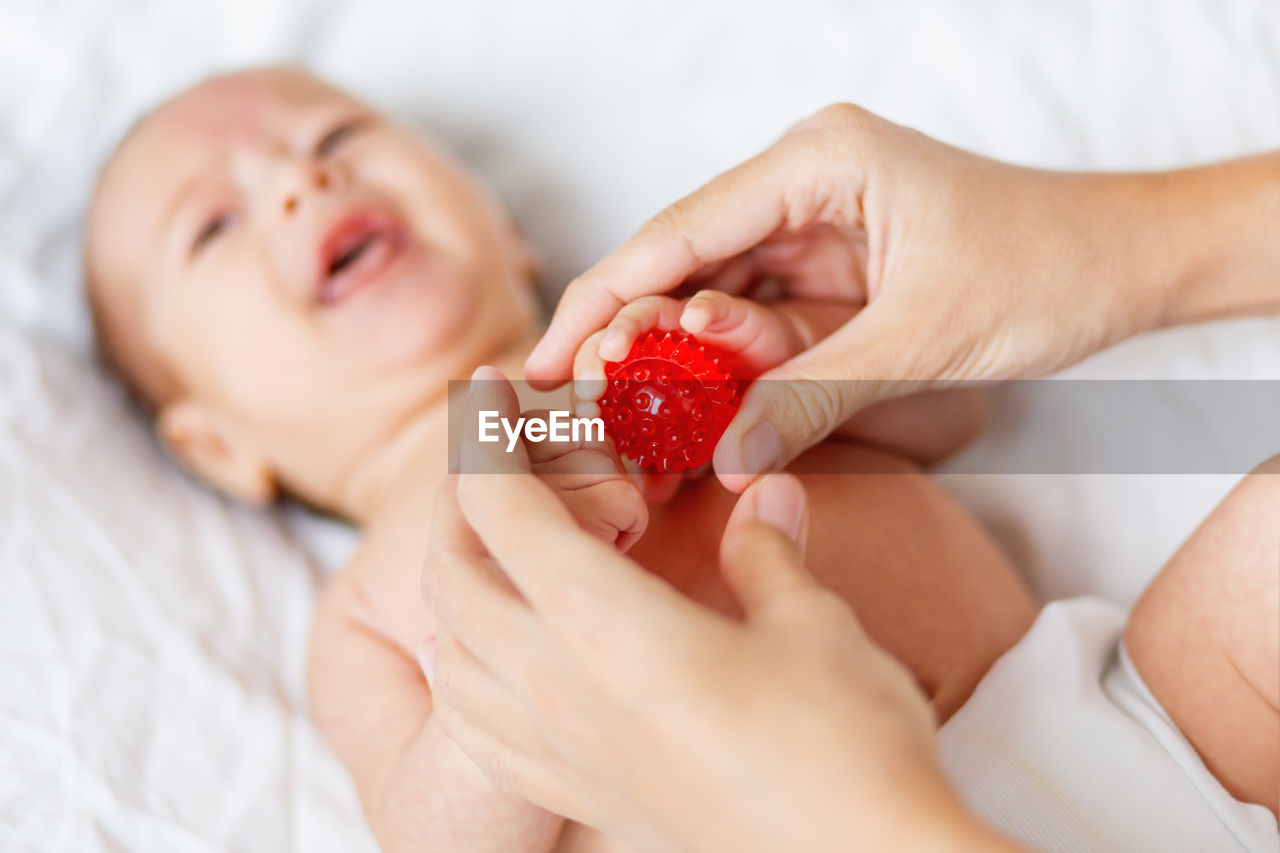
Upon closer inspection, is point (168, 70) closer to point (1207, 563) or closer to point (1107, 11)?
point (1107, 11)

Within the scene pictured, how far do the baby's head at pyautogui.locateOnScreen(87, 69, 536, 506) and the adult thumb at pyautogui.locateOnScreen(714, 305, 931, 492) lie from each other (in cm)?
57

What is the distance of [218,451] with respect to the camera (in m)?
1.42

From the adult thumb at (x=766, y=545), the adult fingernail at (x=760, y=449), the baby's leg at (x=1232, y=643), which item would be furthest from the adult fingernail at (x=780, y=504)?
the baby's leg at (x=1232, y=643)

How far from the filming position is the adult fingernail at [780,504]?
2.14 feet

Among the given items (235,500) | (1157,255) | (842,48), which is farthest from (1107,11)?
(235,500)

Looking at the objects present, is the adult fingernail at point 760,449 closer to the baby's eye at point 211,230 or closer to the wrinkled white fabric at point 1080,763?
the wrinkled white fabric at point 1080,763

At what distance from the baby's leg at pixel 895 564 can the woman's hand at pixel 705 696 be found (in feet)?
1.25

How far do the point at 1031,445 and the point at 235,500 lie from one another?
1.11m

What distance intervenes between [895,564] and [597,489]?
418 mm

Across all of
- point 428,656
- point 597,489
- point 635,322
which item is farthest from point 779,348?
point 428,656

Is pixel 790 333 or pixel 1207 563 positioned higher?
pixel 790 333

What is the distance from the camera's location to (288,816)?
1062mm

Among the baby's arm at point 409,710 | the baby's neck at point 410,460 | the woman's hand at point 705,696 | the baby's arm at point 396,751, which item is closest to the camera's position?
the woman's hand at point 705,696

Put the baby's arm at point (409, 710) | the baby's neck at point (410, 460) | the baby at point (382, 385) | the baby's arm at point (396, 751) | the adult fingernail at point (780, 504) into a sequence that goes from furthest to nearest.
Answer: the baby's neck at point (410, 460) → the baby at point (382, 385) → the baby's arm at point (396, 751) → the baby's arm at point (409, 710) → the adult fingernail at point (780, 504)
